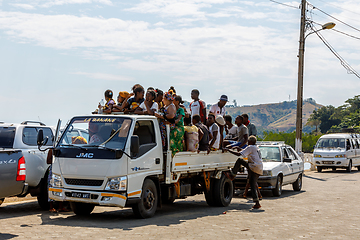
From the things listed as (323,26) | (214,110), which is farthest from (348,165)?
(214,110)

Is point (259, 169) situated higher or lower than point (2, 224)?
higher

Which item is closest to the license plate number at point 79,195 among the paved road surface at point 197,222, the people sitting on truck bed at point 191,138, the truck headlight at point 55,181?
the truck headlight at point 55,181

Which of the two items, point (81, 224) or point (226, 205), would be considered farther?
point (226, 205)

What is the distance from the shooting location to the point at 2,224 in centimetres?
888

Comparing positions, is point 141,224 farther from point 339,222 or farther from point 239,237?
Result: point 339,222

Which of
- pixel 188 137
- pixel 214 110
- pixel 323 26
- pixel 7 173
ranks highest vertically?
pixel 323 26

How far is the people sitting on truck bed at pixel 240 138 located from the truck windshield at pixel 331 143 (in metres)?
16.0

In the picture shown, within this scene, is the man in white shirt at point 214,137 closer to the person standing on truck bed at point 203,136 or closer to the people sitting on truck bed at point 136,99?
the person standing on truck bed at point 203,136

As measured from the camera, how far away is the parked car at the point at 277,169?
1451 cm

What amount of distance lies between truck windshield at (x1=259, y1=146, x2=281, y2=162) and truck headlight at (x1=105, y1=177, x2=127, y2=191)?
7.89m

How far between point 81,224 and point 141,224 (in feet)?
3.84

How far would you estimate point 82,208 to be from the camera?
396 inches

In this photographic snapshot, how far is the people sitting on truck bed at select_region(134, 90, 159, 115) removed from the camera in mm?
10177

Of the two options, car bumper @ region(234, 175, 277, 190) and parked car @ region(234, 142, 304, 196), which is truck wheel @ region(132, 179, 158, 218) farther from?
car bumper @ region(234, 175, 277, 190)
